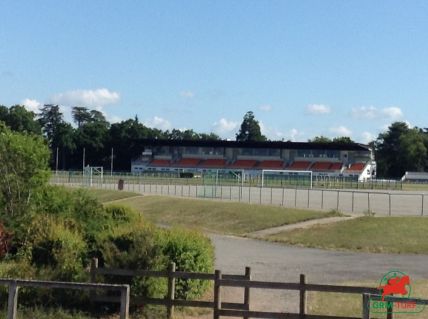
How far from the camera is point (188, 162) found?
144 metres

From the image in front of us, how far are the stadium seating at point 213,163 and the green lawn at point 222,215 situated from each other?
85.6 meters

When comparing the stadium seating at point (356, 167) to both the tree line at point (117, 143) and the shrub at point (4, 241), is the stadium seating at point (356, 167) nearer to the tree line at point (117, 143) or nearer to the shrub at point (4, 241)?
the tree line at point (117, 143)

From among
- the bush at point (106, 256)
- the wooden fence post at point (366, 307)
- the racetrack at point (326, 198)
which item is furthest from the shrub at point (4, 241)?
the racetrack at point (326, 198)

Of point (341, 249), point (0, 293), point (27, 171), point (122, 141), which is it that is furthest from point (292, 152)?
point (0, 293)

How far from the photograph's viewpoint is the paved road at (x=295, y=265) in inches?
687

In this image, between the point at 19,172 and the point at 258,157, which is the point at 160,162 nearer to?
the point at 258,157

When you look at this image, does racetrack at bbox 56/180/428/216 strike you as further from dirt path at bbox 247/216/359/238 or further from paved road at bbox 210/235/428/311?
paved road at bbox 210/235/428/311

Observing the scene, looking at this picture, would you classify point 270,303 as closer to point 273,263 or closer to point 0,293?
point 0,293

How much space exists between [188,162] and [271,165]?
17.1 metres

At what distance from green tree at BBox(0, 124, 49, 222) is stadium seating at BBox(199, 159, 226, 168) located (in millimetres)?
117920

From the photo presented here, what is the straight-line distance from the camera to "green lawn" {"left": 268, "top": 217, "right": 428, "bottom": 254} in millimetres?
32000

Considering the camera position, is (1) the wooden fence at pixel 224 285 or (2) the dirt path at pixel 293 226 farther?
(2) the dirt path at pixel 293 226

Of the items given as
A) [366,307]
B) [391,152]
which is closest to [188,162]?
[391,152]

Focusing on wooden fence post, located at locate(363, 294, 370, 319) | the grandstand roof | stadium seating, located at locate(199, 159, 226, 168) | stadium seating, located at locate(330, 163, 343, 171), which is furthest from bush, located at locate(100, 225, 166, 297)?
stadium seating, located at locate(199, 159, 226, 168)
